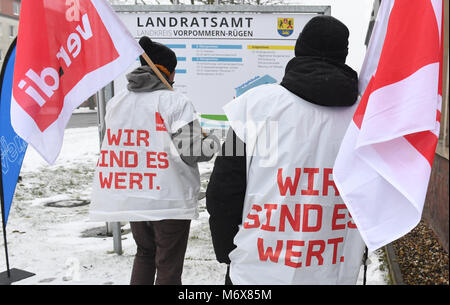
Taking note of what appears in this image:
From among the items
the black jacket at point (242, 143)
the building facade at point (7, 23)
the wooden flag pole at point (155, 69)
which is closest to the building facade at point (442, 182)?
the wooden flag pole at point (155, 69)

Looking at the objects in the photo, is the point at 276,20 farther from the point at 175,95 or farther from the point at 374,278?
the point at 374,278

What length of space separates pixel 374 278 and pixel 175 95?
245cm

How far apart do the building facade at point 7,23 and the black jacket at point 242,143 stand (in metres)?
55.1

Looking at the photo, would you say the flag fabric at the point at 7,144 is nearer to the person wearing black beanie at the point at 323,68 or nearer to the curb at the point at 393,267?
the person wearing black beanie at the point at 323,68

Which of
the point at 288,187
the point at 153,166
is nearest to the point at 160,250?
the point at 153,166

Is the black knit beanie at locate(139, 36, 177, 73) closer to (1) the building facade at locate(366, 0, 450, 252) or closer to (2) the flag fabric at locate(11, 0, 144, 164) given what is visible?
(2) the flag fabric at locate(11, 0, 144, 164)

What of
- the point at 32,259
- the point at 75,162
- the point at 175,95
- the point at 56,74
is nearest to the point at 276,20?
the point at 175,95

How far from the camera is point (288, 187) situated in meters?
1.83

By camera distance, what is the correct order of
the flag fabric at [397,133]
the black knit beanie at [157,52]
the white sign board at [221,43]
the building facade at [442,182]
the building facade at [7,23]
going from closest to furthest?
the flag fabric at [397,133], the black knit beanie at [157,52], the building facade at [442,182], the white sign board at [221,43], the building facade at [7,23]

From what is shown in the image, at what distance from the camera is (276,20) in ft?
13.5

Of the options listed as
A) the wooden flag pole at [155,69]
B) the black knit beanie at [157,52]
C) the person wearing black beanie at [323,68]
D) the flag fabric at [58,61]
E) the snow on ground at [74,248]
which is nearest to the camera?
the person wearing black beanie at [323,68]

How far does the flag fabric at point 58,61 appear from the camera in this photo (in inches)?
93.0

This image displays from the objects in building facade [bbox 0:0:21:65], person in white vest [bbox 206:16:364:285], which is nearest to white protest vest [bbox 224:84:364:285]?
person in white vest [bbox 206:16:364:285]

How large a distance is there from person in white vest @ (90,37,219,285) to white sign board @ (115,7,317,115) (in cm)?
130
